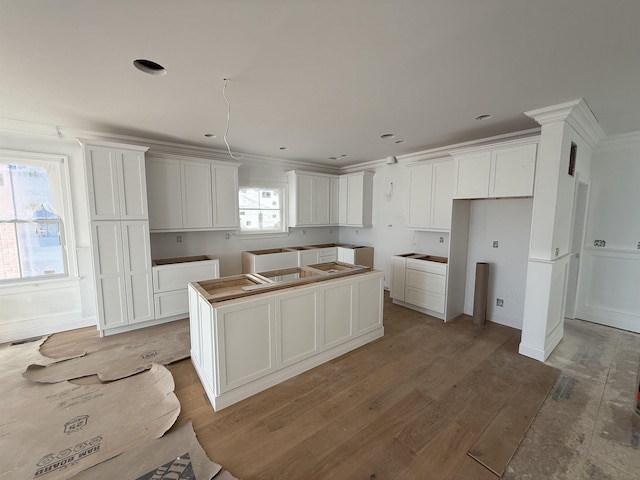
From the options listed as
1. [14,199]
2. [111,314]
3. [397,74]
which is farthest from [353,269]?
[14,199]

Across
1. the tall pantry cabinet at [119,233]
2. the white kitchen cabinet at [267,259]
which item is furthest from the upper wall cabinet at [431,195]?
the tall pantry cabinet at [119,233]

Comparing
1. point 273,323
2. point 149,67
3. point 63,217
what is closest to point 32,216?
point 63,217

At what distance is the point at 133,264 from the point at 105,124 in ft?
5.88

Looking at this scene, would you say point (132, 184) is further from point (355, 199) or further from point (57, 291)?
point (355, 199)

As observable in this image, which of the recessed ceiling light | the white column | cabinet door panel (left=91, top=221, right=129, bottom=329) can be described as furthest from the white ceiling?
cabinet door panel (left=91, top=221, right=129, bottom=329)

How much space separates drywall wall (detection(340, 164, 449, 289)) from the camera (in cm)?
469

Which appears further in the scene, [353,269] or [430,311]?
[430,311]

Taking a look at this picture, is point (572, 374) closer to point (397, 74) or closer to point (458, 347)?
point (458, 347)

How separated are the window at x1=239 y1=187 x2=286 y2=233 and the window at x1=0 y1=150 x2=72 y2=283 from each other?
2.47 meters

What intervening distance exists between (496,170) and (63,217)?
227 inches

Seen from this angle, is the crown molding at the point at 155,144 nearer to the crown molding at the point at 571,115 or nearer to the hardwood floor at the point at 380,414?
the hardwood floor at the point at 380,414

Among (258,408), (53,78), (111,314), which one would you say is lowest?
(258,408)

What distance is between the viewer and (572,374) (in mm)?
2660

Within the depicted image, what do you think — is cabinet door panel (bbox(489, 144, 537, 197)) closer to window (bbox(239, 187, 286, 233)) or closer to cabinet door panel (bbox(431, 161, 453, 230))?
cabinet door panel (bbox(431, 161, 453, 230))
